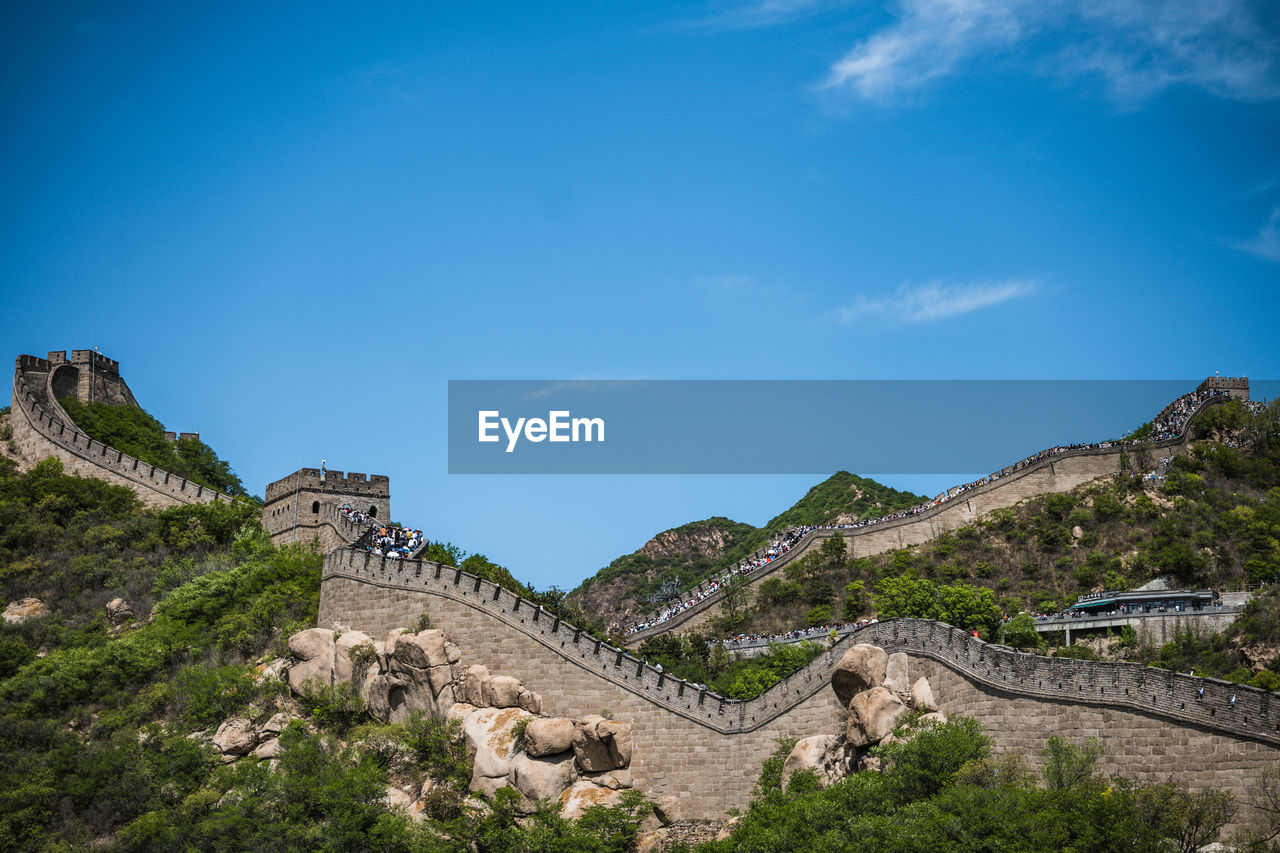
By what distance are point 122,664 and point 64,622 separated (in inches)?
201

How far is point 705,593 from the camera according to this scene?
200 feet

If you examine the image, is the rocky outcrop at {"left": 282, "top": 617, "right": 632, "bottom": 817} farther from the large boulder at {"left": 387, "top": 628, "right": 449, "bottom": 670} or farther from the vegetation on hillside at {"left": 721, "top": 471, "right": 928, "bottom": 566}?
the vegetation on hillside at {"left": 721, "top": 471, "right": 928, "bottom": 566}

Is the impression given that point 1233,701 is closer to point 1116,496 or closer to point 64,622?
point 1116,496

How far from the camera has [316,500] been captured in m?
50.6

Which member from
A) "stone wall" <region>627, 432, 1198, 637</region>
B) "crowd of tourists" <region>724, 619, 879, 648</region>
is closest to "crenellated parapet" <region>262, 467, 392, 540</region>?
"crowd of tourists" <region>724, 619, 879, 648</region>

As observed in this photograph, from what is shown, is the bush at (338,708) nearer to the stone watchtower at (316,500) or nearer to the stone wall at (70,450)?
the stone watchtower at (316,500)

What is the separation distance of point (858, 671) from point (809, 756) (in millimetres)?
2632

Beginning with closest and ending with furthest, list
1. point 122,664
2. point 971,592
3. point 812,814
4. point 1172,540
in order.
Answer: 1. point 812,814
2. point 122,664
3. point 971,592
4. point 1172,540

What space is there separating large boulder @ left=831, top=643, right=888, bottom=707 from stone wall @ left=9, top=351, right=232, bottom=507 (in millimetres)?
32335

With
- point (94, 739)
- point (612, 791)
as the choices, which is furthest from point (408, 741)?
point (94, 739)

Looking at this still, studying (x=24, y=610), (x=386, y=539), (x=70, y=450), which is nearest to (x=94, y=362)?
(x=70, y=450)

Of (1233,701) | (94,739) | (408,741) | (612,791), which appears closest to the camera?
(1233,701)

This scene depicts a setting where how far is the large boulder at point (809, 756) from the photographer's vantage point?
112 ft

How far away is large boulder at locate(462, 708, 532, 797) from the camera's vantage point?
122ft
